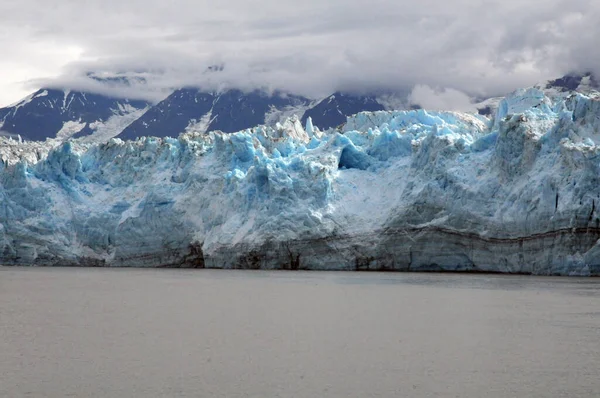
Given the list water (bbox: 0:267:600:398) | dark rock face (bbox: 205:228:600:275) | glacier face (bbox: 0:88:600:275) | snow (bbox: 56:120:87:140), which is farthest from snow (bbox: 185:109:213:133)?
water (bbox: 0:267:600:398)

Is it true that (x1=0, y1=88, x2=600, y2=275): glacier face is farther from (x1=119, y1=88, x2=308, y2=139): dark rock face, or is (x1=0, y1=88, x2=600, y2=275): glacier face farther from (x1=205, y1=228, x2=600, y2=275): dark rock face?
(x1=119, y1=88, x2=308, y2=139): dark rock face

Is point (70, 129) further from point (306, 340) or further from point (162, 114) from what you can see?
point (306, 340)

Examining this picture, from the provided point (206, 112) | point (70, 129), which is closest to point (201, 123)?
point (206, 112)

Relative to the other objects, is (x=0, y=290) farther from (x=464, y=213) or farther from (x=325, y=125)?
(x=325, y=125)

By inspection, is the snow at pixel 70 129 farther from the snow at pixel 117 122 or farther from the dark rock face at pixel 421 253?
the dark rock face at pixel 421 253

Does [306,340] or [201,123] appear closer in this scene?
[306,340]

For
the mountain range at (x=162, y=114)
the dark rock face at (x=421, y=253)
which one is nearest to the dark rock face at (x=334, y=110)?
the mountain range at (x=162, y=114)
